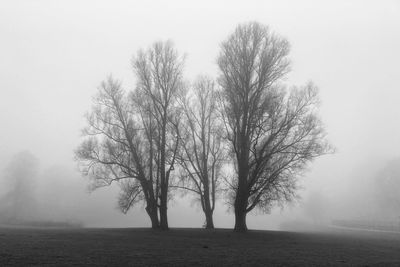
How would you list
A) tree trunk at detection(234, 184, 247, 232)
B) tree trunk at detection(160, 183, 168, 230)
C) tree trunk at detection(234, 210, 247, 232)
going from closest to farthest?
tree trunk at detection(234, 184, 247, 232)
tree trunk at detection(234, 210, 247, 232)
tree trunk at detection(160, 183, 168, 230)

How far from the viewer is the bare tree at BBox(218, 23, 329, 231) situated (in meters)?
32.6

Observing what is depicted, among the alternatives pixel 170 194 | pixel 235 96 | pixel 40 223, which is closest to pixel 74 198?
pixel 40 223

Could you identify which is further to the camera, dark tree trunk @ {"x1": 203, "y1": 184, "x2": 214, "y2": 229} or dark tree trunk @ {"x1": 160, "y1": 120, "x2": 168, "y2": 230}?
dark tree trunk @ {"x1": 203, "y1": 184, "x2": 214, "y2": 229}

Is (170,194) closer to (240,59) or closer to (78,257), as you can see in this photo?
(240,59)

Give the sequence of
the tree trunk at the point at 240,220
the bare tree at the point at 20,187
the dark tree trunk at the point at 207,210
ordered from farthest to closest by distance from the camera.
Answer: the bare tree at the point at 20,187, the dark tree trunk at the point at 207,210, the tree trunk at the point at 240,220

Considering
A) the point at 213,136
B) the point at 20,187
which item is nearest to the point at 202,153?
the point at 213,136

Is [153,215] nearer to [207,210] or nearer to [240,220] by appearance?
[207,210]

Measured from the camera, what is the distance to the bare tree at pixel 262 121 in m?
32.6

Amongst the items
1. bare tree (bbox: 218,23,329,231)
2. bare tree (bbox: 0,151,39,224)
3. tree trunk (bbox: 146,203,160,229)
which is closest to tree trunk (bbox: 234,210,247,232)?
bare tree (bbox: 218,23,329,231)

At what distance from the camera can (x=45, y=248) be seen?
16.9 metres

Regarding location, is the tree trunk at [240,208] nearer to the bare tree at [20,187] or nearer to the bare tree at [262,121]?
the bare tree at [262,121]

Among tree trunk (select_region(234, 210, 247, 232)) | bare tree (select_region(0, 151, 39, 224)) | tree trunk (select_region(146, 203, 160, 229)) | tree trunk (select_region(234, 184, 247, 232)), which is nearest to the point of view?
tree trunk (select_region(234, 184, 247, 232))

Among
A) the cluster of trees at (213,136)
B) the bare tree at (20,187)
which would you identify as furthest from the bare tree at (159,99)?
the bare tree at (20,187)

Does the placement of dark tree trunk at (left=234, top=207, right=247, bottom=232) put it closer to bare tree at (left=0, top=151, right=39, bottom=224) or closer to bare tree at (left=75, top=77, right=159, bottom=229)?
bare tree at (left=75, top=77, right=159, bottom=229)
